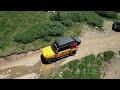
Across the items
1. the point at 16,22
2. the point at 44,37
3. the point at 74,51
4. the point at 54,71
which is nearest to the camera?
the point at 54,71

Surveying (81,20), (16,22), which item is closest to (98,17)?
(81,20)

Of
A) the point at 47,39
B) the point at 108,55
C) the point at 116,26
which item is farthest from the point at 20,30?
the point at 116,26

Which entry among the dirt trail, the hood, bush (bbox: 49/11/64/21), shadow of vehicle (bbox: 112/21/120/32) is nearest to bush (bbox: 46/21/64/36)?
bush (bbox: 49/11/64/21)

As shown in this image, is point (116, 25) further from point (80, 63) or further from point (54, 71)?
point (54, 71)

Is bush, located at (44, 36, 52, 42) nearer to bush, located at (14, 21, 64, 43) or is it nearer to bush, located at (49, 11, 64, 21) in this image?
bush, located at (14, 21, 64, 43)

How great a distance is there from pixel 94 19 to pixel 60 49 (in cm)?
901

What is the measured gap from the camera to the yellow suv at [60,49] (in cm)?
2055

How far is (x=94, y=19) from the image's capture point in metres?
27.4

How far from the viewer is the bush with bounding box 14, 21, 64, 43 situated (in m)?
23.9

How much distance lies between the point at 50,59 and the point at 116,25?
33.8 ft

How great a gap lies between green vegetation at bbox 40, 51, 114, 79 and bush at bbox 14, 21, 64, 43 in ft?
17.2

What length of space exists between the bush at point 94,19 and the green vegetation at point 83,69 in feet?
18.5

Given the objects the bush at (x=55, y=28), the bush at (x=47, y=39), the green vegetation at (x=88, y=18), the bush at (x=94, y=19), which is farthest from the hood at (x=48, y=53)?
the bush at (x=94, y=19)

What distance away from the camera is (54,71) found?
20125 mm
